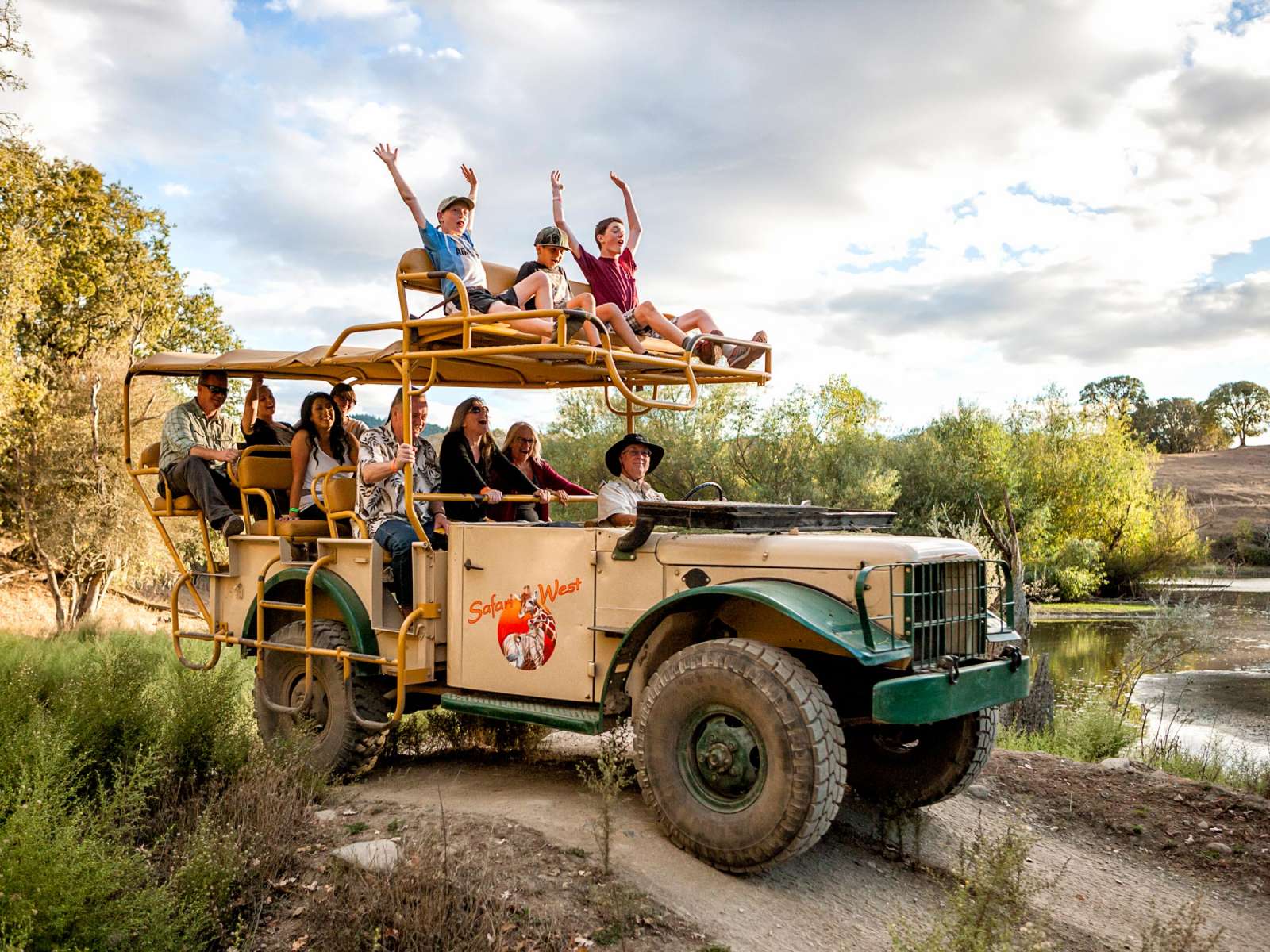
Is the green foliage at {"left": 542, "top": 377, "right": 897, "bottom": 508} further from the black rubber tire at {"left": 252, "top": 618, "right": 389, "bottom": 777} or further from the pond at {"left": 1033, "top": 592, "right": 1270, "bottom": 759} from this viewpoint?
the black rubber tire at {"left": 252, "top": 618, "right": 389, "bottom": 777}

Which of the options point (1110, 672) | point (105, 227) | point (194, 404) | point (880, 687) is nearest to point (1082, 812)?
point (880, 687)

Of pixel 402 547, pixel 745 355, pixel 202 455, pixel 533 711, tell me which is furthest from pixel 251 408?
pixel 745 355

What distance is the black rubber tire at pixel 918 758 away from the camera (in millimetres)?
5992

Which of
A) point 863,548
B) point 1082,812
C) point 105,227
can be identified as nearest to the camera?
point 863,548

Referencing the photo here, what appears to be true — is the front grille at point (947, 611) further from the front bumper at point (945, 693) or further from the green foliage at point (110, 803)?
the green foliage at point (110, 803)

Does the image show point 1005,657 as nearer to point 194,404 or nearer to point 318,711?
point 318,711

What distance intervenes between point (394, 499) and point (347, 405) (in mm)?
1347

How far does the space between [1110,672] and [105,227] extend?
23.8 m

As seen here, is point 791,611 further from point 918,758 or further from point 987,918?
point 918,758

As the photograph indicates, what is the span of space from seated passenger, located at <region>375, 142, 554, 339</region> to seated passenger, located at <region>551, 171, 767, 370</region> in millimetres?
440

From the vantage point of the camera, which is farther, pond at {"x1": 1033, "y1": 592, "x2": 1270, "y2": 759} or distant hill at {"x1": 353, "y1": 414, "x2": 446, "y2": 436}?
pond at {"x1": 1033, "y1": 592, "x2": 1270, "y2": 759}

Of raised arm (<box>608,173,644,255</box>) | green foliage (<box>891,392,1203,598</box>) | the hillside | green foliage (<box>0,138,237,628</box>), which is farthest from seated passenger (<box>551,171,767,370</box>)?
the hillside

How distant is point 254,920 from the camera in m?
4.96

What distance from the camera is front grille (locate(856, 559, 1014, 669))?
516cm
